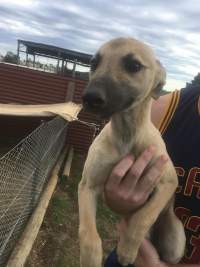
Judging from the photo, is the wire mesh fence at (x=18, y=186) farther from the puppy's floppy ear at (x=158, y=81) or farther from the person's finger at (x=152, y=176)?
the person's finger at (x=152, y=176)

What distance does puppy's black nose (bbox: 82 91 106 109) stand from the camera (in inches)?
86.7

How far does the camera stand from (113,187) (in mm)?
2574

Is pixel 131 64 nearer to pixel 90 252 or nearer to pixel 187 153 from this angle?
pixel 187 153

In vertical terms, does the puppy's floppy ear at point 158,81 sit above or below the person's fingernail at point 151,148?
above

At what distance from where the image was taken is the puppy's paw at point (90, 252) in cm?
245

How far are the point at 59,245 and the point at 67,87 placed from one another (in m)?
8.82

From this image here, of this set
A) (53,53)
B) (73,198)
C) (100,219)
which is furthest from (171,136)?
(53,53)

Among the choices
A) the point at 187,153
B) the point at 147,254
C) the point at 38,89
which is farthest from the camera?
the point at 38,89

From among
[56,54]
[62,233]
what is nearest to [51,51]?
[56,54]

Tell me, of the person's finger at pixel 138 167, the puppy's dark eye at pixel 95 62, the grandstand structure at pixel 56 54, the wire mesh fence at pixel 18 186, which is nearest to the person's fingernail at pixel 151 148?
the person's finger at pixel 138 167

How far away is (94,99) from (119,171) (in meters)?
0.47

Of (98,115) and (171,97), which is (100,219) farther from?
(98,115)

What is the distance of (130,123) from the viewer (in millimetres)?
2730

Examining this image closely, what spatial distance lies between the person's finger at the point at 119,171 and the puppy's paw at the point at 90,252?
29 cm
